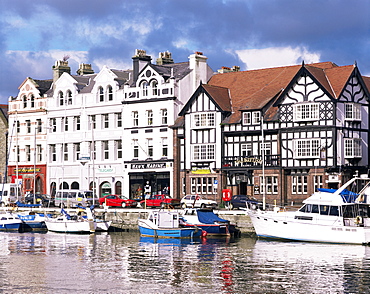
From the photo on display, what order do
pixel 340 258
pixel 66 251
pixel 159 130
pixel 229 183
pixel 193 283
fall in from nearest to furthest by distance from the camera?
1. pixel 193 283
2. pixel 340 258
3. pixel 66 251
4. pixel 229 183
5. pixel 159 130

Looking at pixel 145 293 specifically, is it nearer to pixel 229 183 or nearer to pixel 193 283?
pixel 193 283

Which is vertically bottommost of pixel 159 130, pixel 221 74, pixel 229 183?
pixel 229 183

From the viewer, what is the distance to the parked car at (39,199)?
8281cm

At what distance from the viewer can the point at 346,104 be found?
7344cm

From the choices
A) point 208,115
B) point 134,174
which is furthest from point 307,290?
point 134,174

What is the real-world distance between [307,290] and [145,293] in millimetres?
7079

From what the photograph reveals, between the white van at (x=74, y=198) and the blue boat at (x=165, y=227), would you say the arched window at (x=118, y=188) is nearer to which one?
the white van at (x=74, y=198)

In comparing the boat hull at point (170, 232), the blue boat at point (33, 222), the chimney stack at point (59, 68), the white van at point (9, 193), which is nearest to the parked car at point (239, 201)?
the boat hull at point (170, 232)

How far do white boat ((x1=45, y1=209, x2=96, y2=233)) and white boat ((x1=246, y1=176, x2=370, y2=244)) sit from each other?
1580 cm

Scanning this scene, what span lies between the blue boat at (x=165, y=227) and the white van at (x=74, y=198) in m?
17.0

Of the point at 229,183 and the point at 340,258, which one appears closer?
Answer: the point at 340,258

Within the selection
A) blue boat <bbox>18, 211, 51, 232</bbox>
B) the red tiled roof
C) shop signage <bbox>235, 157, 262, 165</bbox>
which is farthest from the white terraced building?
blue boat <bbox>18, 211, 51, 232</bbox>

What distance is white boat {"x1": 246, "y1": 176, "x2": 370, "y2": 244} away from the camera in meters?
55.5

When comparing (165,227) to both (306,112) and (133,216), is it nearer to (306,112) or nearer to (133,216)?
(133,216)
